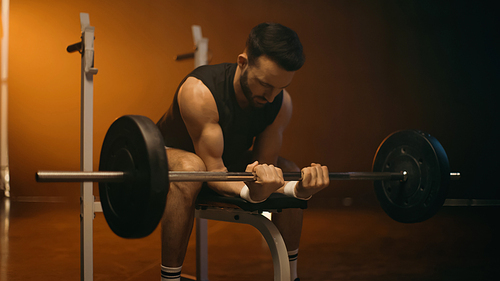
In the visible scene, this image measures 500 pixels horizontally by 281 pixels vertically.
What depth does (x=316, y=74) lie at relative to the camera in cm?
520

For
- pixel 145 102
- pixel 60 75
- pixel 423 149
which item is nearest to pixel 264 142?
pixel 423 149

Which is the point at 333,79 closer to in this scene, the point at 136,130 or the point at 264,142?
the point at 264,142

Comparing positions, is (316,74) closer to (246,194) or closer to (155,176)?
(246,194)

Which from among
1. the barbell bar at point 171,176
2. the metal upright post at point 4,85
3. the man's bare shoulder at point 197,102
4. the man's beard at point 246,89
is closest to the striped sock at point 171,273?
the barbell bar at point 171,176

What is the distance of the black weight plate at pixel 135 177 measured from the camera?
105cm

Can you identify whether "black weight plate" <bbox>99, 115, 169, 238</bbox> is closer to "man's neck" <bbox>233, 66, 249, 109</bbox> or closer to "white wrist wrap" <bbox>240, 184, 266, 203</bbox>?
"white wrist wrap" <bbox>240, 184, 266, 203</bbox>

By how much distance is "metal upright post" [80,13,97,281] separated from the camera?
171cm

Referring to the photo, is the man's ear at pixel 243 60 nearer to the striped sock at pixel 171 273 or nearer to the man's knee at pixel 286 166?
the man's knee at pixel 286 166

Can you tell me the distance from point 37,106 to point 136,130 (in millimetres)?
4437

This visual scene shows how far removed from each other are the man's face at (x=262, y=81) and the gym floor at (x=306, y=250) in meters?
1.02

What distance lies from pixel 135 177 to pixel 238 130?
2.25 feet

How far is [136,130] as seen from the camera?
1.09m

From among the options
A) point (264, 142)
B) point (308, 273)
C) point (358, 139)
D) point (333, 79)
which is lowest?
point (308, 273)

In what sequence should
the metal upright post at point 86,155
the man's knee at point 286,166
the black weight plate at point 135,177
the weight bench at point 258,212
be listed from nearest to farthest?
the black weight plate at point 135,177, the weight bench at point 258,212, the metal upright post at point 86,155, the man's knee at point 286,166
